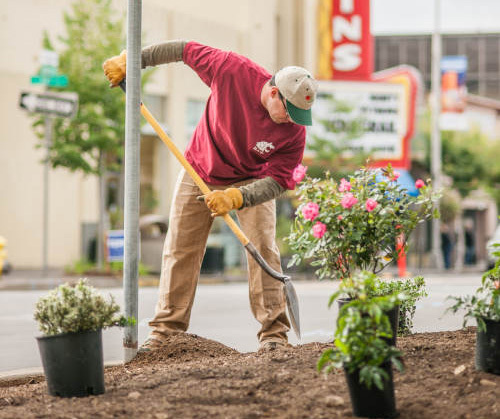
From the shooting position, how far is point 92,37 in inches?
671

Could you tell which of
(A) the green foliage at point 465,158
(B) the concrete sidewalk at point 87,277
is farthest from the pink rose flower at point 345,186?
(A) the green foliage at point 465,158

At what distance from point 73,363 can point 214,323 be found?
480 centimetres

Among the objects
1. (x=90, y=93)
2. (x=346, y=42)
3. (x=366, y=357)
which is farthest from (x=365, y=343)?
(x=346, y=42)

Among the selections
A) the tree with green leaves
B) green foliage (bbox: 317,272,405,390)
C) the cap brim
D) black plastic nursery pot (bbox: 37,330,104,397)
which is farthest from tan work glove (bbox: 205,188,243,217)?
the tree with green leaves

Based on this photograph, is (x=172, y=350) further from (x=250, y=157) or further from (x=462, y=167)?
(x=462, y=167)

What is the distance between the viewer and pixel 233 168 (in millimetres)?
5164

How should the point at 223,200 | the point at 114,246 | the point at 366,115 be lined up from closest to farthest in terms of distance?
the point at 223,200, the point at 114,246, the point at 366,115

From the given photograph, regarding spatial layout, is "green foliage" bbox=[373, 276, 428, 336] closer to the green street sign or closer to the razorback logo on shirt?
the razorback logo on shirt

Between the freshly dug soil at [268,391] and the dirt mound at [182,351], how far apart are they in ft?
1.52

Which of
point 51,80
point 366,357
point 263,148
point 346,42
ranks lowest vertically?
point 366,357

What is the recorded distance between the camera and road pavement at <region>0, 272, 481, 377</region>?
600cm

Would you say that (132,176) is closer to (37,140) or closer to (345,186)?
(345,186)

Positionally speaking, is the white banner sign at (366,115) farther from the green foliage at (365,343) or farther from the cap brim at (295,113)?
the green foliage at (365,343)

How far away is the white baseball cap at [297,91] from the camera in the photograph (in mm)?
4676
